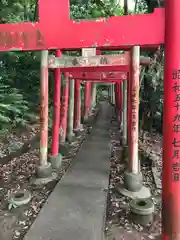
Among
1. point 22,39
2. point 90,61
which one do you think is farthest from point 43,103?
point 22,39

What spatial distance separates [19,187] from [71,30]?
159 inches

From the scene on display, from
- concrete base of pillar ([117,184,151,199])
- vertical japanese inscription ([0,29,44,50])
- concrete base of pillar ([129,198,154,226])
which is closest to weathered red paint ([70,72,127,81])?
concrete base of pillar ([117,184,151,199])

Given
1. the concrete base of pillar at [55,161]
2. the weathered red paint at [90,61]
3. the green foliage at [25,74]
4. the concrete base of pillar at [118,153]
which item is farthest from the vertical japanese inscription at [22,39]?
the concrete base of pillar at [118,153]

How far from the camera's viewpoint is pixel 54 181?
5.96 metres

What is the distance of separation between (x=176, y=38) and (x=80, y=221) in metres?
3.26

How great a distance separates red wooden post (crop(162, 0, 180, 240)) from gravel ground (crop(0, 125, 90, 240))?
2485mm

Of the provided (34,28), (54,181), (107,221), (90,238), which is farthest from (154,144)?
(34,28)

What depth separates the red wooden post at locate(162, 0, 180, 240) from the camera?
258cm

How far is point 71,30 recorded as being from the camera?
142 inches

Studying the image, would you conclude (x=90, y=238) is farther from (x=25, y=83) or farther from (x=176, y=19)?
(x=25, y=83)

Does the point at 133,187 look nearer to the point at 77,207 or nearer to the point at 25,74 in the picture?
the point at 77,207

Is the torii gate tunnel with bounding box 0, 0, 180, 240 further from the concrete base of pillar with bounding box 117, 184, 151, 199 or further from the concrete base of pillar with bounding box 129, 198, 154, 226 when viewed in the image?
the concrete base of pillar with bounding box 117, 184, 151, 199

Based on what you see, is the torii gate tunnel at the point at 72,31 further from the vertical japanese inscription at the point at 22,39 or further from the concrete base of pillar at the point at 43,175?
the concrete base of pillar at the point at 43,175

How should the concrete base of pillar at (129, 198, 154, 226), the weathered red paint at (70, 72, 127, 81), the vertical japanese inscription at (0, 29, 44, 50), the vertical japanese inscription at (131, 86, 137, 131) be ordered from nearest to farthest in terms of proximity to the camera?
the vertical japanese inscription at (0, 29, 44, 50), the concrete base of pillar at (129, 198, 154, 226), the vertical japanese inscription at (131, 86, 137, 131), the weathered red paint at (70, 72, 127, 81)
